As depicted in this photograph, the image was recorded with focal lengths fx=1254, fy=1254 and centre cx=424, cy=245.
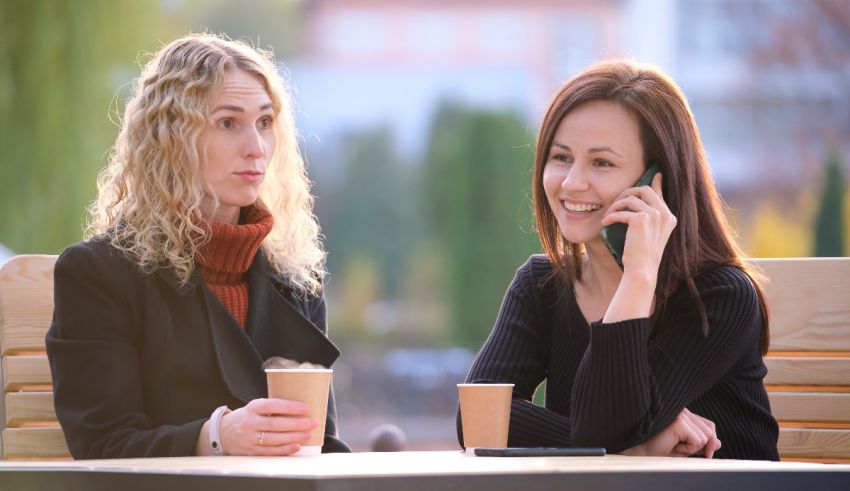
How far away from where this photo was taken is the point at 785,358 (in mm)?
3285

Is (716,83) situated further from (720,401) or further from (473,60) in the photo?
(720,401)

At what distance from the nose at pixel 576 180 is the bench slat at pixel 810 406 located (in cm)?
88

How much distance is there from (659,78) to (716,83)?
3525 cm

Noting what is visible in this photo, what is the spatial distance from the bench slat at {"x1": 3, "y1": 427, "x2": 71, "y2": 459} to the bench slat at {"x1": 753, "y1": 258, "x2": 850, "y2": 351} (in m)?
1.86

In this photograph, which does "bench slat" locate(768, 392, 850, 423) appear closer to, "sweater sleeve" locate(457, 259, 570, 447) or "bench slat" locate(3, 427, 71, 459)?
"sweater sleeve" locate(457, 259, 570, 447)

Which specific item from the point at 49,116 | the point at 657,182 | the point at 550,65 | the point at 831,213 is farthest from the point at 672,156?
the point at 550,65

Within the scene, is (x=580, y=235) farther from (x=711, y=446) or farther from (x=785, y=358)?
(x=785, y=358)

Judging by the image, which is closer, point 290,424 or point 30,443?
point 290,424

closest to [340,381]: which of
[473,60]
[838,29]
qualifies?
[838,29]

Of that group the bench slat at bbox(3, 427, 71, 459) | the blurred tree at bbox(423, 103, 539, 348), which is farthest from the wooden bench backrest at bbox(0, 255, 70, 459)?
the blurred tree at bbox(423, 103, 539, 348)

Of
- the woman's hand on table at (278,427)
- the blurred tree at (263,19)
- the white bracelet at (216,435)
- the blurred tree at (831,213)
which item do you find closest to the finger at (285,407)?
the woman's hand on table at (278,427)

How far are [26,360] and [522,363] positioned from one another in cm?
126

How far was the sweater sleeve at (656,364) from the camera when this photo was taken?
2.50 meters

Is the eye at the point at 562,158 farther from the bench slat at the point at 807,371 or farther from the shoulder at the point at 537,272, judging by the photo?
the bench slat at the point at 807,371
